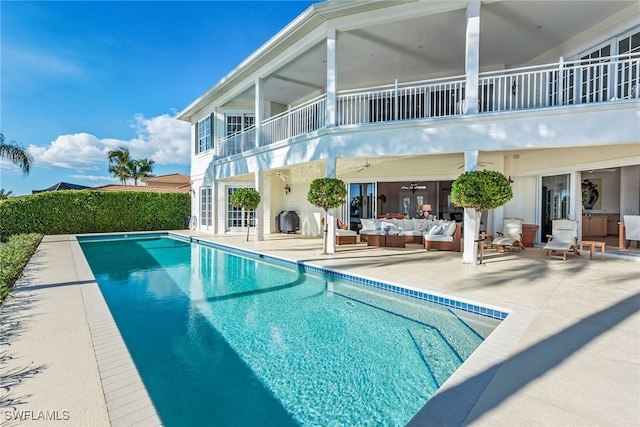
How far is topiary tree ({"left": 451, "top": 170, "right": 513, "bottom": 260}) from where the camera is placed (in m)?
6.79

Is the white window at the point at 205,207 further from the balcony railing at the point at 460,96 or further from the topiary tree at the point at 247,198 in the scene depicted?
the topiary tree at the point at 247,198

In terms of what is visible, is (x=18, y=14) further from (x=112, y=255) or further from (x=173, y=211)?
(x=173, y=211)

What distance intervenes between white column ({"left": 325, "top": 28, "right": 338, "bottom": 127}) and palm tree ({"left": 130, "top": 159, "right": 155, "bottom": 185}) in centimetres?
3447

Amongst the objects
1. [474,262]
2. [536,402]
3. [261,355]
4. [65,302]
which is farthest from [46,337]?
[474,262]

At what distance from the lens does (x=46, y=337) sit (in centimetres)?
337

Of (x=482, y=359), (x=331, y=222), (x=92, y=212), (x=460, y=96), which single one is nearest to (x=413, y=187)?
(x=331, y=222)

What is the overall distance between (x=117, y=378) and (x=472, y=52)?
29.0ft

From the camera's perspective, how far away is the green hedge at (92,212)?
13.8 meters

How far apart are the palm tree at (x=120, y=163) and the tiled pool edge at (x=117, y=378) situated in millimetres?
36864

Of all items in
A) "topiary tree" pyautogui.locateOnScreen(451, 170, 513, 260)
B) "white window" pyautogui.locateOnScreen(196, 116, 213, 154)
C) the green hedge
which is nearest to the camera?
"topiary tree" pyautogui.locateOnScreen(451, 170, 513, 260)

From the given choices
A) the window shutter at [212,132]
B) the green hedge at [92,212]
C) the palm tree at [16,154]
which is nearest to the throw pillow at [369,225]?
the window shutter at [212,132]

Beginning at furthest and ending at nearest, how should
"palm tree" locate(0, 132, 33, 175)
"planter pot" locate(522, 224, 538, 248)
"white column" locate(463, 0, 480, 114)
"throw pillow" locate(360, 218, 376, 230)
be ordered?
"palm tree" locate(0, 132, 33, 175)
"throw pillow" locate(360, 218, 376, 230)
"planter pot" locate(522, 224, 538, 248)
"white column" locate(463, 0, 480, 114)

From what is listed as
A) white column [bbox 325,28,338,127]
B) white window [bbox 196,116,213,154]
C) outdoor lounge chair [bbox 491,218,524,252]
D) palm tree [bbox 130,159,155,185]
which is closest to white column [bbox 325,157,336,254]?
white column [bbox 325,28,338,127]

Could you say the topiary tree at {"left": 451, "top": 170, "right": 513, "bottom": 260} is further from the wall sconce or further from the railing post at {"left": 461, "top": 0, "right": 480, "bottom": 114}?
the wall sconce
